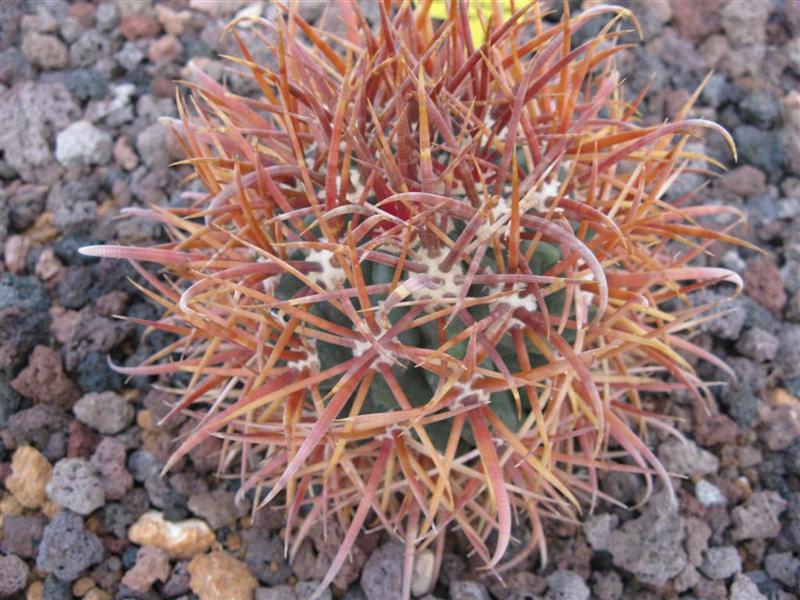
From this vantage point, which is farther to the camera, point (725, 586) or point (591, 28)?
point (591, 28)

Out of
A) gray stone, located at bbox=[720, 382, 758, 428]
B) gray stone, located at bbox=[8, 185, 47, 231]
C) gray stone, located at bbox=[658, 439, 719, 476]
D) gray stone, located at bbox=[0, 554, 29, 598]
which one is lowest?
gray stone, located at bbox=[0, 554, 29, 598]

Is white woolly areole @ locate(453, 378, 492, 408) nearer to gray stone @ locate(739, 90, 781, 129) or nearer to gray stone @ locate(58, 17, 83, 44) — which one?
gray stone @ locate(739, 90, 781, 129)

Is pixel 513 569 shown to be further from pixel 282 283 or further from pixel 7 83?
pixel 7 83

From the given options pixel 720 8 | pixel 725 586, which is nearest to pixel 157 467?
pixel 725 586

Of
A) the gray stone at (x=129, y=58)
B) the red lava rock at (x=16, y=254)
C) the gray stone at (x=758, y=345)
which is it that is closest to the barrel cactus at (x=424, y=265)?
the gray stone at (x=758, y=345)

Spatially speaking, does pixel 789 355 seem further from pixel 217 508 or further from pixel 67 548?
pixel 67 548

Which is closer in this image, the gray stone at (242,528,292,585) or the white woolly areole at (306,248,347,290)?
the white woolly areole at (306,248,347,290)

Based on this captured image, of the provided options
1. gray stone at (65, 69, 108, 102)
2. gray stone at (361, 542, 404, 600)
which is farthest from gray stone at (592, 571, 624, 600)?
gray stone at (65, 69, 108, 102)
